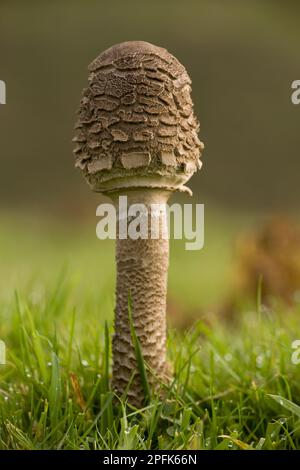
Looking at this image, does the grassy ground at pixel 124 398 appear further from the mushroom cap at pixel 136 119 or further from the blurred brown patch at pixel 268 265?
the blurred brown patch at pixel 268 265

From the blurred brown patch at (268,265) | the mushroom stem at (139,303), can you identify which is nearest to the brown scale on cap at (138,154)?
the mushroom stem at (139,303)

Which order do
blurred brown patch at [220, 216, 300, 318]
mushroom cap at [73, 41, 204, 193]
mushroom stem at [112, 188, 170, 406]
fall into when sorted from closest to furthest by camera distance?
mushroom cap at [73, 41, 204, 193] → mushroom stem at [112, 188, 170, 406] → blurred brown patch at [220, 216, 300, 318]

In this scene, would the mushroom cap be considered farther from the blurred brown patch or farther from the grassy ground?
the blurred brown patch

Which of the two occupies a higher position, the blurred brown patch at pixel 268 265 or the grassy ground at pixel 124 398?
the blurred brown patch at pixel 268 265

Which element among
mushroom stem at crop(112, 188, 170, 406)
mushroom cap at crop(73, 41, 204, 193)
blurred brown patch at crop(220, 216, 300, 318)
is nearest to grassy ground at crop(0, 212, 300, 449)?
mushroom stem at crop(112, 188, 170, 406)

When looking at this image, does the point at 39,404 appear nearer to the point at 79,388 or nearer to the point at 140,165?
the point at 79,388

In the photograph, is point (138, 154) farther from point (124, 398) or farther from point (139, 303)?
point (124, 398)

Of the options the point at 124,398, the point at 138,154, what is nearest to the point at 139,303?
the point at 124,398

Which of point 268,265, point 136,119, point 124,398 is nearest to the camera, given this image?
point 136,119
